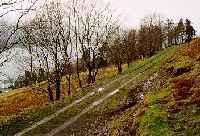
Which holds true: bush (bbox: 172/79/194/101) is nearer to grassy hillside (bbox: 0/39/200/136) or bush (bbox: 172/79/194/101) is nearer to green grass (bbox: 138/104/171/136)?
grassy hillside (bbox: 0/39/200/136)

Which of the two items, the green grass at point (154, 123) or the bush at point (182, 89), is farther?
the bush at point (182, 89)

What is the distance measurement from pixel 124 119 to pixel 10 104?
231ft

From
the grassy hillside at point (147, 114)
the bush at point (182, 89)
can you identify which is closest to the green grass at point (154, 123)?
the grassy hillside at point (147, 114)

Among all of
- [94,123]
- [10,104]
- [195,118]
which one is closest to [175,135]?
[195,118]

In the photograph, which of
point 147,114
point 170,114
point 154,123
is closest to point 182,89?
point 147,114

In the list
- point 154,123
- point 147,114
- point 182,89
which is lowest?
point 154,123

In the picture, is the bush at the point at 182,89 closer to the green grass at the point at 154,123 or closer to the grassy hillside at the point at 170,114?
the grassy hillside at the point at 170,114

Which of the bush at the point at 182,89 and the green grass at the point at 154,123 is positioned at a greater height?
the bush at the point at 182,89

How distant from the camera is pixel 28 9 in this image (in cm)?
1566

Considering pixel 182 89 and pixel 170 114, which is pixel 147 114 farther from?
pixel 182 89

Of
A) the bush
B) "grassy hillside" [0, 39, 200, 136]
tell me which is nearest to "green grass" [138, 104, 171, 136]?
"grassy hillside" [0, 39, 200, 136]

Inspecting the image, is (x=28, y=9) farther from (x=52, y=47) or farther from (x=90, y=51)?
(x=90, y=51)

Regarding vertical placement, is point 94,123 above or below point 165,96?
below

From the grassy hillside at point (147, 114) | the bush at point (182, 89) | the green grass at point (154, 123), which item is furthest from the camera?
the bush at point (182, 89)
